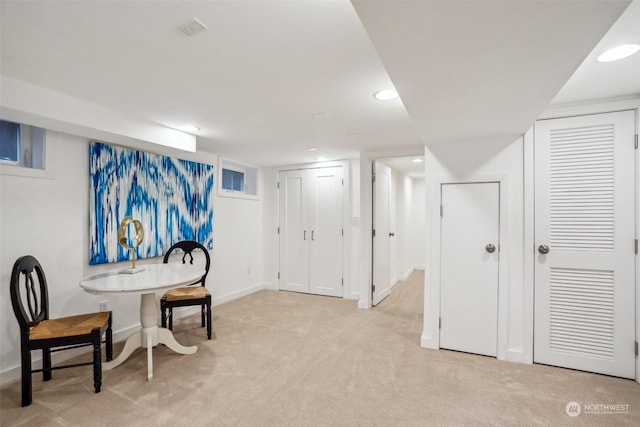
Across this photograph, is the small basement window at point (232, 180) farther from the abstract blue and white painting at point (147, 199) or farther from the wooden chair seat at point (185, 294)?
the wooden chair seat at point (185, 294)

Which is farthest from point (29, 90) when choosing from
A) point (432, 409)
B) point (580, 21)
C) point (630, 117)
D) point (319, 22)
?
point (630, 117)

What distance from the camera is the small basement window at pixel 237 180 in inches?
188

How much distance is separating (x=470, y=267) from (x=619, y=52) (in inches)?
72.9

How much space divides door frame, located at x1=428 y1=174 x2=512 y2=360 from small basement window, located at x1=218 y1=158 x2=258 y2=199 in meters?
3.13

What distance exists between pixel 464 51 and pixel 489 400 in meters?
2.24

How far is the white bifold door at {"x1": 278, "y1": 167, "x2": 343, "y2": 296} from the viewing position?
4.95 meters

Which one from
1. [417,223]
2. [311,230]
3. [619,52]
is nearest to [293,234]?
[311,230]

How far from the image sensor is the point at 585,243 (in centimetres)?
247

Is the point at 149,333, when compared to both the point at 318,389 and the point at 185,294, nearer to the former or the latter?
the point at 185,294

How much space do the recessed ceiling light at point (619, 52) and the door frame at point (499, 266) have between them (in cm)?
111

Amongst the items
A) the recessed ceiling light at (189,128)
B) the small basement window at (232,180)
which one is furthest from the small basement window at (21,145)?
the small basement window at (232,180)

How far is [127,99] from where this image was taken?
94.3 inches

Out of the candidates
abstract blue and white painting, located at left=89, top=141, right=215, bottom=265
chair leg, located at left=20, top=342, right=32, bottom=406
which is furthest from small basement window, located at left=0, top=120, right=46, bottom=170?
chair leg, located at left=20, top=342, right=32, bottom=406

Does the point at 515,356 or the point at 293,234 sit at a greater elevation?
the point at 293,234
